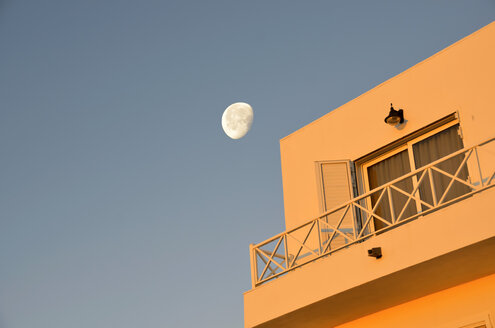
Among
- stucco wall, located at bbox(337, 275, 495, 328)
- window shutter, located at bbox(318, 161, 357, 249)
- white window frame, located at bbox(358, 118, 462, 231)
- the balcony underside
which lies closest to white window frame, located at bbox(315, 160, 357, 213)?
window shutter, located at bbox(318, 161, 357, 249)

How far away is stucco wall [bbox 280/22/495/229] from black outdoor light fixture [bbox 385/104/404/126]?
0.12 meters

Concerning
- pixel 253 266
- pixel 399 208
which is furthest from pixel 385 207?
pixel 253 266

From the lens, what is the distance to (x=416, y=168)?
13406mm

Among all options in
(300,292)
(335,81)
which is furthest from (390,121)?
(335,81)

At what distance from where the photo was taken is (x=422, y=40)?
1557cm

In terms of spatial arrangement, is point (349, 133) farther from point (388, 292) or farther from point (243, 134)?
point (243, 134)

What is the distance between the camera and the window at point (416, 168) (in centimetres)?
1264

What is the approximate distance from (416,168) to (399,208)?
0.76 metres

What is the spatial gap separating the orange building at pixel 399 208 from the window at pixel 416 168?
2 cm

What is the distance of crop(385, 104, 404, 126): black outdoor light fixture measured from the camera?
13.7 metres

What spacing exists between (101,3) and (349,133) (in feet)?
40.6

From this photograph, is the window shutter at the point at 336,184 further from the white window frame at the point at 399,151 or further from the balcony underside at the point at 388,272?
the balcony underside at the point at 388,272

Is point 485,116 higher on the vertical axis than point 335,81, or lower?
lower

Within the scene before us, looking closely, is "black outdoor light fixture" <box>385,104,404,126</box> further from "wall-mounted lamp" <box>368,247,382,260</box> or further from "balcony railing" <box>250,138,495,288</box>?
"wall-mounted lamp" <box>368,247,382,260</box>
